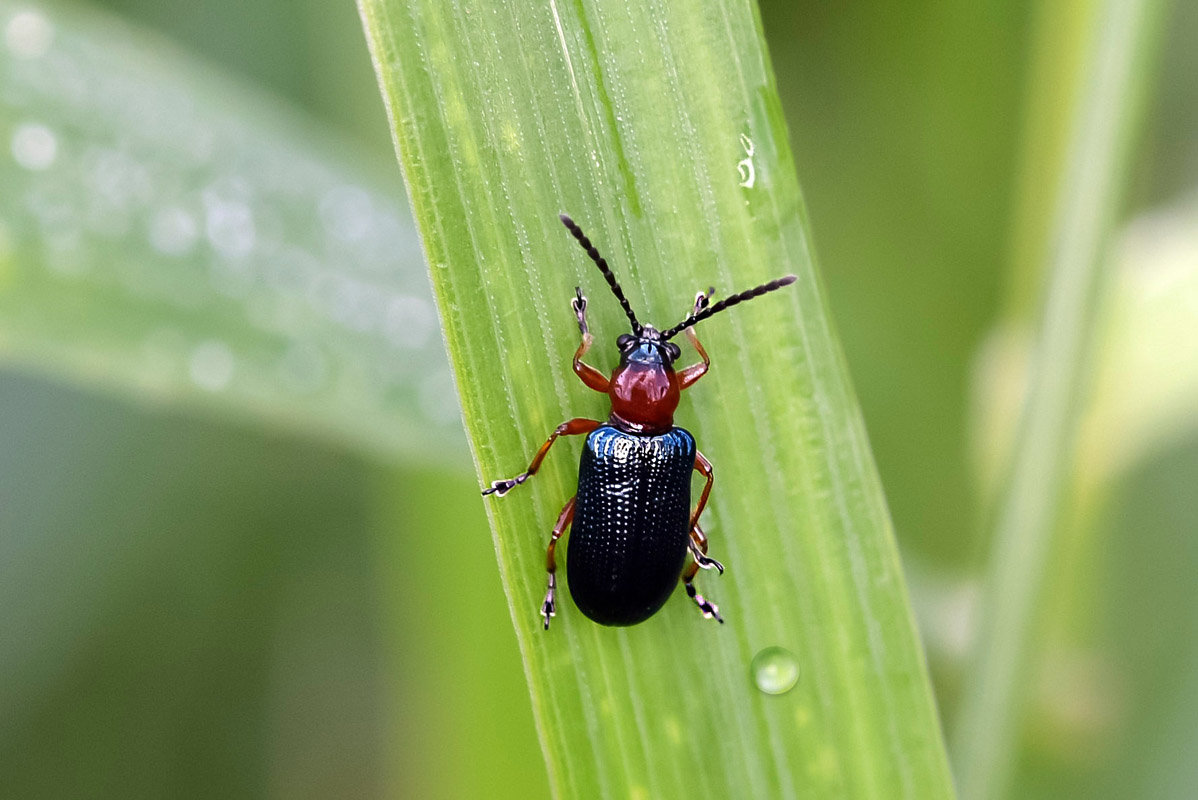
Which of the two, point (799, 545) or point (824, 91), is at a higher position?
point (824, 91)

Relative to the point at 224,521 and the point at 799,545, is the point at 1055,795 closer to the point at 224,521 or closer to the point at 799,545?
the point at 799,545

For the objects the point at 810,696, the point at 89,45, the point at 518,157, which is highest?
the point at 89,45

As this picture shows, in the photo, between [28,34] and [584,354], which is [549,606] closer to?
[584,354]

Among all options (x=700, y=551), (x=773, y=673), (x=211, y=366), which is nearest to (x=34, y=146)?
(x=211, y=366)

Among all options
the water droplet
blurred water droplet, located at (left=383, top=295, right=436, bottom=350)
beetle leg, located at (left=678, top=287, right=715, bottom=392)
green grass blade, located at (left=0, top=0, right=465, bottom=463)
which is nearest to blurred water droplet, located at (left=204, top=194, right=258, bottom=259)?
green grass blade, located at (left=0, top=0, right=465, bottom=463)

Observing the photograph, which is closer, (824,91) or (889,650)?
(889,650)

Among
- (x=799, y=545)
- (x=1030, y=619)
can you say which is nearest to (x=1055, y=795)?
(x=1030, y=619)

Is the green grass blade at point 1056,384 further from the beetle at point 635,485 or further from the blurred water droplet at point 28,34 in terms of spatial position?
the blurred water droplet at point 28,34
